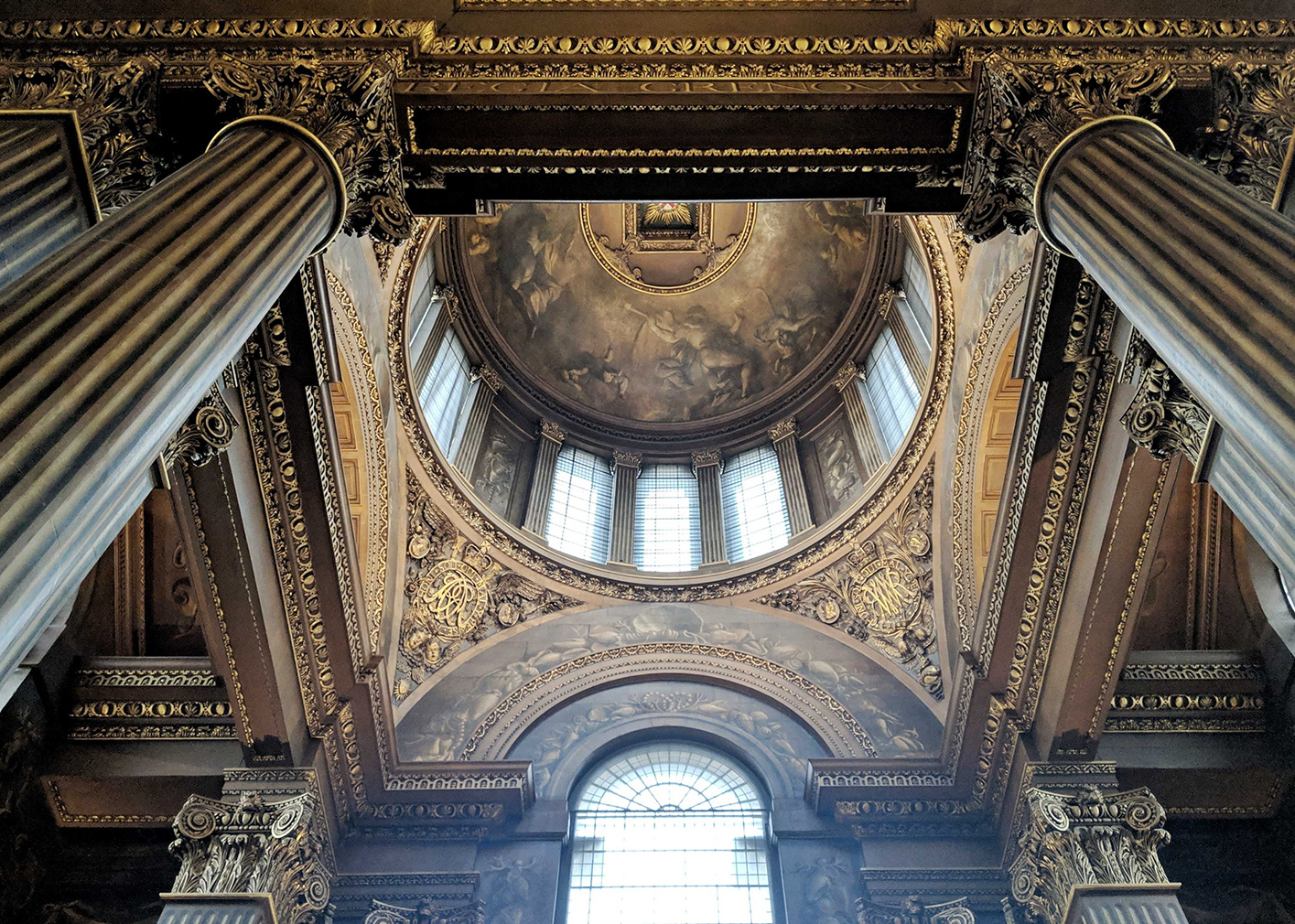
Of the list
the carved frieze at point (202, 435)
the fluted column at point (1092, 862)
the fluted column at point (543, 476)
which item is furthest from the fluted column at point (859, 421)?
the carved frieze at point (202, 435)

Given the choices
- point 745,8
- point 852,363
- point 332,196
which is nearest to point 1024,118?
point 745,8

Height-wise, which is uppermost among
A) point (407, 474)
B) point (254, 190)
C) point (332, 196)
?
point (407, 474)

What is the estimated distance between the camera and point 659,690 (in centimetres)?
1247

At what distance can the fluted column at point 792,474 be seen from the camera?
15.8 metres

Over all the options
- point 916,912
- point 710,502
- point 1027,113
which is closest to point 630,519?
point 710,502

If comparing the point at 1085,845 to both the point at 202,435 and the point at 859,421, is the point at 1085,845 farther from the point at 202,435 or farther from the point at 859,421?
the point at 859,421

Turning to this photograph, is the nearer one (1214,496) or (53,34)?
(53,34)

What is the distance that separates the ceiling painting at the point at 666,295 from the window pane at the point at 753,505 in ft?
6.17

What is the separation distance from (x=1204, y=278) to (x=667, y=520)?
12.9m

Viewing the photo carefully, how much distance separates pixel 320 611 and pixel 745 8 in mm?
6390

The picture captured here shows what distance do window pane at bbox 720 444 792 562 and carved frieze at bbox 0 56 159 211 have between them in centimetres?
1084

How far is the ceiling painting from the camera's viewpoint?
19453 millimetres

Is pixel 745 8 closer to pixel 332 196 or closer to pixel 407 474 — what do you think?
pixel 332 196

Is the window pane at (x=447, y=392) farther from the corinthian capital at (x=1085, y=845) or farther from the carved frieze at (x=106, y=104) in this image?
the corinthian capital at (x=1085, y=845)
